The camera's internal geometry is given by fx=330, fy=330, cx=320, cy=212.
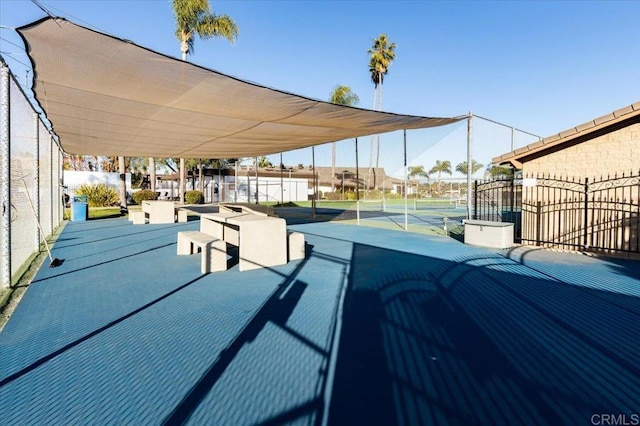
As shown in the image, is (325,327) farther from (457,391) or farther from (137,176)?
(137,176)

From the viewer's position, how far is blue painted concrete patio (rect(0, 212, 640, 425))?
206cm

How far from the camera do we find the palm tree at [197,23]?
70.4ft

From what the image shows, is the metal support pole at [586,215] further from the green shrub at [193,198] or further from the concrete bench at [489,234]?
the green shrub at [193,198]

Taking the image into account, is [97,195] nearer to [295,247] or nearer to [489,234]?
[295,247]

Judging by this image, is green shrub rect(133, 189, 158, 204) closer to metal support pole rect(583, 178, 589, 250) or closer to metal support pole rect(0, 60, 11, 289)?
metal support pole rect(0, 60, 11, 289)

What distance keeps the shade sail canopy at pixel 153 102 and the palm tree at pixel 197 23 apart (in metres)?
14.4

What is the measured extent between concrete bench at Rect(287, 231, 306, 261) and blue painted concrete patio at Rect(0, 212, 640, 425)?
0.91m

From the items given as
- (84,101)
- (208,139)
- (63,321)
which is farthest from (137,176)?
(63,321)

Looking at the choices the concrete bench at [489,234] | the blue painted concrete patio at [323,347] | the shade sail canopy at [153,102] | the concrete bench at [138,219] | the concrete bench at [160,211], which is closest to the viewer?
the blue painted concrete patio at [323,347]

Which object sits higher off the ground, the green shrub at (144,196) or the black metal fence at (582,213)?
the green shrub at (144,196)

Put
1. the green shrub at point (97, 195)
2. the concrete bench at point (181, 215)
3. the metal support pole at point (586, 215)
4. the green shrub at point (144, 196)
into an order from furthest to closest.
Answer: the green shrub at point (144, 196)
the green shrub at point (97, 195)
the concrete bench at point (181, 215)
the metal support pole at point (586, 215)

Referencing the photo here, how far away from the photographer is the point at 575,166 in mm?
7398

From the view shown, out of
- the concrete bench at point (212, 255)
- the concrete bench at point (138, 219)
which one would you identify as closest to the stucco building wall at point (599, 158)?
the concrete bench at point (212, 255)

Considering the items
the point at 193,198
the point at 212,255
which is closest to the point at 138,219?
the point at 212,255
